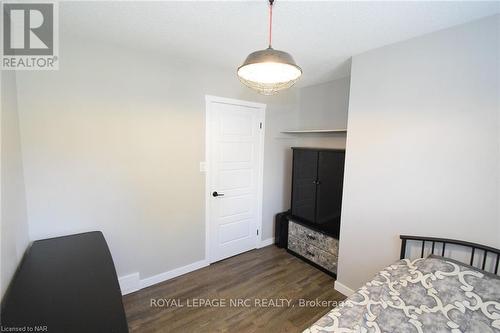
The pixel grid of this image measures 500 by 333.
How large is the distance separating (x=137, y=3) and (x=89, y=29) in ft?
2.20

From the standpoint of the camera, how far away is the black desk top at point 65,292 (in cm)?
105

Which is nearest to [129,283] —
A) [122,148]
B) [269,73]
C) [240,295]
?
[240,295]

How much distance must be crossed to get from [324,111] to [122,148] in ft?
8.64

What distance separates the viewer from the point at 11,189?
146 cm

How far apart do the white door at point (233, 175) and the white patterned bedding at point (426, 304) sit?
1894 millimetres

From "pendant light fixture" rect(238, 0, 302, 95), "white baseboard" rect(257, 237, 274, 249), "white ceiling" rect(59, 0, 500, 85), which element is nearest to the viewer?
"pendant light fixture" rect(238, 0, 302, 95)

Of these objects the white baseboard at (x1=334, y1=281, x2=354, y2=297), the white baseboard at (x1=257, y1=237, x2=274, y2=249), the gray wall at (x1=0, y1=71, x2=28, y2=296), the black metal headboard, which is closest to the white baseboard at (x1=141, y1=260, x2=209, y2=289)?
the white baseboard at (x1=257, y1=237, x2=274, y2=249)

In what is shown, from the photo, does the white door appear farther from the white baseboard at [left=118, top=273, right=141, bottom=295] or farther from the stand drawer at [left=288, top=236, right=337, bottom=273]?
the white baseboard at [left=118, top=273, right=141, bottom=295]

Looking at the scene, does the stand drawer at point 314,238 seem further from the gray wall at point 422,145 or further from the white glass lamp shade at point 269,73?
the white glass lamp shade at point 269,73

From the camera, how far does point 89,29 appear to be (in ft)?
5.97

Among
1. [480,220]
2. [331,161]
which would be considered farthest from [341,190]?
[480,220]

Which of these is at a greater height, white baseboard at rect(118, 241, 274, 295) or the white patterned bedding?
the white patterned bedding

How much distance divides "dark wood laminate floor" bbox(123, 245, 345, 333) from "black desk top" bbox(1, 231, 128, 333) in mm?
828
